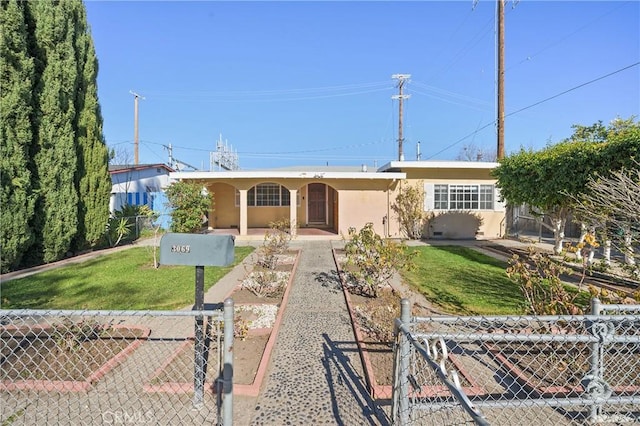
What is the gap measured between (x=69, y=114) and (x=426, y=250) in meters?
13.7

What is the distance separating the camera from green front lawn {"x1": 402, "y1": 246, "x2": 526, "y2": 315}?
19.7 feet

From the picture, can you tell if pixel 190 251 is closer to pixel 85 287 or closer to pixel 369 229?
pixel 369 229

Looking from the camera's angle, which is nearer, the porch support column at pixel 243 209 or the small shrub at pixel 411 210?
the porch support column at pixel 243 209

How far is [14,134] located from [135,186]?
1289 cm

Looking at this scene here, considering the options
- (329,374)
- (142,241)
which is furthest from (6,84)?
(329,374)

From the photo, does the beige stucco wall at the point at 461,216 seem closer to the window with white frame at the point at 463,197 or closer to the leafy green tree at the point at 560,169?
the window with white frame at the point at 463,197

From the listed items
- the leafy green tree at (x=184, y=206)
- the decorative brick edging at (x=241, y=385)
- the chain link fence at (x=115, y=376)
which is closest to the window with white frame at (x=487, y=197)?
the leafy green tree at (x=184, y=206)

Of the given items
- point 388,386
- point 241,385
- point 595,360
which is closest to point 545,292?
point 595,360

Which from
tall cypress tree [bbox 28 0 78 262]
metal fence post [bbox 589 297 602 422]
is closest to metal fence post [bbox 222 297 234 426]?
metal fence post [bbox 589 297 602 422]

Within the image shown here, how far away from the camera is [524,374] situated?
3658 mm

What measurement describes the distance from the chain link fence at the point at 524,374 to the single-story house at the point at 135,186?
18271 mm

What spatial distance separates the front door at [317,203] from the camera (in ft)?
66.0

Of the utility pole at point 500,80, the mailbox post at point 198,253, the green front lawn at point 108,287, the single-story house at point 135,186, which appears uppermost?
the utility pole at point 500,80

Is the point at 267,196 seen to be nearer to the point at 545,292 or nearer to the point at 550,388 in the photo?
the point at 545,292
